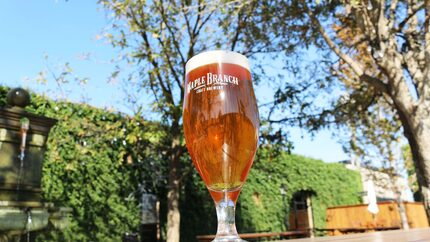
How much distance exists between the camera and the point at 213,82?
75 centimetres

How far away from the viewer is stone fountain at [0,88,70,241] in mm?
3382

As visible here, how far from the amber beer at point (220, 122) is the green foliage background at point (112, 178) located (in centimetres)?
510

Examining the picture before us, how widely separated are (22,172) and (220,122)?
149 inches

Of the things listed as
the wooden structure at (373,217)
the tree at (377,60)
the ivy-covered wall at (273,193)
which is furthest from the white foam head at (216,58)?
the wooden structure at (373,217)

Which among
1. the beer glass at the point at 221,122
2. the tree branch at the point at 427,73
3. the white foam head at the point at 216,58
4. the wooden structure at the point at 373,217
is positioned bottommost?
the wooden structure at the point at 373,217

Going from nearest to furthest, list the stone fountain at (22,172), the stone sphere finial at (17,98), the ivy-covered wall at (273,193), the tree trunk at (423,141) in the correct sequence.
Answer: the stone fountain at (22,172) < the stone sphere finial at (17,98) < the tree trunk at (423,141) < the ivy-covered wall at (273,193)

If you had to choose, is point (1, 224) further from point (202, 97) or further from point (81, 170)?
point (81, 170)

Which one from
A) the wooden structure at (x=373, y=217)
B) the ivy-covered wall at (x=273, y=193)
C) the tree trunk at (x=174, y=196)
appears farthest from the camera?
the wooden structure at (x=373, y=217)

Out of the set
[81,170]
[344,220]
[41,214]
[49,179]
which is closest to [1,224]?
[41,214]

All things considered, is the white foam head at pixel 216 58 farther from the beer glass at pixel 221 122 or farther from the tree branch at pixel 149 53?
the tree branch at pixel 149 53

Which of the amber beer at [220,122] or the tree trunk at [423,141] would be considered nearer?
the amber beer at [220,122]

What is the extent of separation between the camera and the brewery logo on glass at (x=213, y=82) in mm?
746

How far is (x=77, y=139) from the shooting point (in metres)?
7.16

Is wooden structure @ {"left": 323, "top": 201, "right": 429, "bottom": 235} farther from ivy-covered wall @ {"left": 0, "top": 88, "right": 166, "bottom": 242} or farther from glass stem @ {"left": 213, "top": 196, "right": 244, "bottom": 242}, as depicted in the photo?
glass stem @ {"left": 213, "top": 196, "right": 244, "bottom": 242}
